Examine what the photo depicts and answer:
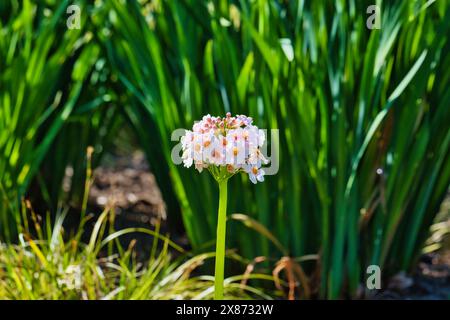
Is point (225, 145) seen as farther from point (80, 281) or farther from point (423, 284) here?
point (423, 284)

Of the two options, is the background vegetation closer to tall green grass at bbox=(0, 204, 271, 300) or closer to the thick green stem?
tall green grass at bbox=(0, 204, 271, 300)

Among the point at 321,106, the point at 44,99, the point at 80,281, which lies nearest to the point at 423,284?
the point at 321,106

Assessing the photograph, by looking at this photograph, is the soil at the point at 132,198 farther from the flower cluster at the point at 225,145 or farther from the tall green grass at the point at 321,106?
the flower cluster at the point at 225,145

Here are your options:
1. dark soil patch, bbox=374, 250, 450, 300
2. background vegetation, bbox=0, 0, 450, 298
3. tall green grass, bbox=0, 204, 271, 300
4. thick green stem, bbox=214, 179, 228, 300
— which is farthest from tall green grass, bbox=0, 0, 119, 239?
dark soil patch, bbox=374, 250, 450, 300

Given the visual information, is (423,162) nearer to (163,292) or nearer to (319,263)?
(319,263)

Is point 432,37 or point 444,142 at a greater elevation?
point 432,37

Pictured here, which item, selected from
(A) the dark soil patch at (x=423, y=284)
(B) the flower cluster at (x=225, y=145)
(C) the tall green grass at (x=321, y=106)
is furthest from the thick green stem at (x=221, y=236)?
(A) the dark soil patch at (x=423, y=284)
